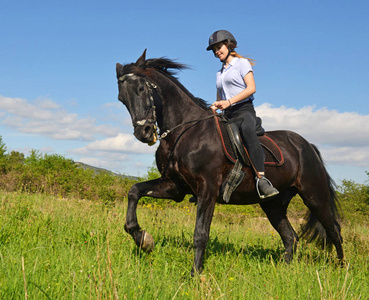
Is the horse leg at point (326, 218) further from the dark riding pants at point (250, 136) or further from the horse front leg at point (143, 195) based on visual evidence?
the horse front leg at point (143, 195)

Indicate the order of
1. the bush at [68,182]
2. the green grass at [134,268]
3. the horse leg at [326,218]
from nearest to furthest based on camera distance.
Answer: the green grass at [134,268] → the horse leg at [326,218] → the bush at [68,182]

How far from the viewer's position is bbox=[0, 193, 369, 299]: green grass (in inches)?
119

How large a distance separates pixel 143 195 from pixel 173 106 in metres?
1.41

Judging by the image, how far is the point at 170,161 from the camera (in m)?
5.07

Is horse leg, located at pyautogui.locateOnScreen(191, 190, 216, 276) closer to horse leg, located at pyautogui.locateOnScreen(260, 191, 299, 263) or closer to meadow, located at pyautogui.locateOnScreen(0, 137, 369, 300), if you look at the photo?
meadow, located at pyautogui.locateOnScreen(0, 137, 369, 300)

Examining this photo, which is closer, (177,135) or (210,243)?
(177,135)

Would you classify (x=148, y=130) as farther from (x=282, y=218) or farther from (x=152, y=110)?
(x=282, y=218)

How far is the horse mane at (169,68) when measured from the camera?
17.8ft

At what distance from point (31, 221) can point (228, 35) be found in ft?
14.5

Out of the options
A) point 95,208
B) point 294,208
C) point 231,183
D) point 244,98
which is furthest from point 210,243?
point 294,208

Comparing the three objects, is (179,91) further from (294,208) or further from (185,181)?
(294,208)

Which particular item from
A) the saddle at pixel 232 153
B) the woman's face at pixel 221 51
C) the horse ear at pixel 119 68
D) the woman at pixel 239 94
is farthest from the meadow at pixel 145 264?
the woman's face at pixel 221 51

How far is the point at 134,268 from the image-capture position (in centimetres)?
413

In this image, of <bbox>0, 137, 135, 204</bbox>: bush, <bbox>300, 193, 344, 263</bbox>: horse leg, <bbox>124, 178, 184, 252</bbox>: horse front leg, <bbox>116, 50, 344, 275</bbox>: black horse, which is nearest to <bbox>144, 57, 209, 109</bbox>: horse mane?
<bbox>116, 50, 344, 275</bbox>: black horse
